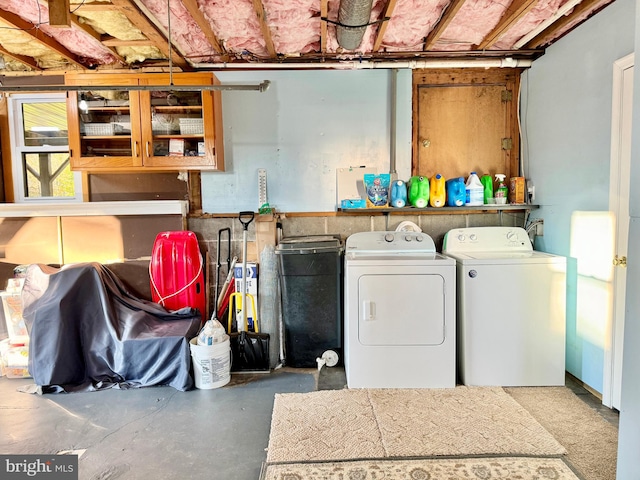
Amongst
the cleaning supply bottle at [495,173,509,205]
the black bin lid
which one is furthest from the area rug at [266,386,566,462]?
the cleaning supply bottle at [495,173,509,205]

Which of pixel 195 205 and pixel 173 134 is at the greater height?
pixel 173 134

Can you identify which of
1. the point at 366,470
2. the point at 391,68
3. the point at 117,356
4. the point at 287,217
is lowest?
the point at 366,470

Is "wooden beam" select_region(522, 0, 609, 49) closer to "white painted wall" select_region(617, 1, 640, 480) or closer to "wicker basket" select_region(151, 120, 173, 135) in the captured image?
"white painted wall" select_region(617, 1, 640, 480)

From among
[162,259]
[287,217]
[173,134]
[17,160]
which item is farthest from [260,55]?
[17,160]

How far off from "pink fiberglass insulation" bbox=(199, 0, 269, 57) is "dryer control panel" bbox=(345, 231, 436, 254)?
176 centimetres

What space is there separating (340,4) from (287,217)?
67.1 inches

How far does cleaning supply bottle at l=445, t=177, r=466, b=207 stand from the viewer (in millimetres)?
3078

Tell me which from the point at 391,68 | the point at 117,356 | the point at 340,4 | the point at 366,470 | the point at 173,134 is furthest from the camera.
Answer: the point at 391,68

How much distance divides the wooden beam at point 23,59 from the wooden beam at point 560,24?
4133 millimetres

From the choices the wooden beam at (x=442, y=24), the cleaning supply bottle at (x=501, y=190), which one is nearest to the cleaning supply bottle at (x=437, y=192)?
the cleaning supply bottle at (x=501, y=190)

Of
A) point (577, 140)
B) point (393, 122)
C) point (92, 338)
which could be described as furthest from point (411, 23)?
point (92, 338)

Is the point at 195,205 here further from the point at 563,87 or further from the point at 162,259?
the point at 563,87

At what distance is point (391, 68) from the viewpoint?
3195 mm

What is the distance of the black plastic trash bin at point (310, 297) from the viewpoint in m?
2.88
